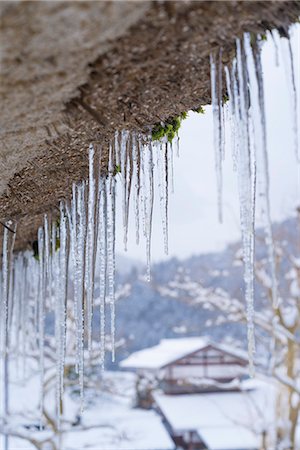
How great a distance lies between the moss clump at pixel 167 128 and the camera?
146cm

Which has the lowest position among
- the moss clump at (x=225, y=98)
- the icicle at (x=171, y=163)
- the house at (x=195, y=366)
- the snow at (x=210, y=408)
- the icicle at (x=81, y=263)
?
the snow at (x=210, y=408)

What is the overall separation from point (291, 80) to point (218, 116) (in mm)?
163

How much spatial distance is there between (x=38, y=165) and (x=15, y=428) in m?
5.99

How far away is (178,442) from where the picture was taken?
11.2 meters

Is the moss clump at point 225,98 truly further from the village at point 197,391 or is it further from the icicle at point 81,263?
the village at point 197,391

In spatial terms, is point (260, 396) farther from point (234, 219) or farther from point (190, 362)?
point (234, 219)

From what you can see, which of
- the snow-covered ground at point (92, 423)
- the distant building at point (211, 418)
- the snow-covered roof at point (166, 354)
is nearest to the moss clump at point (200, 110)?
the snow-covered ground at point (92, 423)

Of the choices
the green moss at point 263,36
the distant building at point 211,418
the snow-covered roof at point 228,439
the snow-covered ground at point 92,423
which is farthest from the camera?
the distant building at point 211,418

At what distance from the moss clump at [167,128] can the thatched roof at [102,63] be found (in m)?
0.08

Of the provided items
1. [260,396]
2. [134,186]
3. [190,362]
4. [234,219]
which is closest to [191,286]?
[234,219]

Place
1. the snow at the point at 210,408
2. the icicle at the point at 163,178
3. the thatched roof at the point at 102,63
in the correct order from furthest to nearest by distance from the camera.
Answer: the snow at the point at 210,408 < the icicle at the point at 163,178 < the thatched roof at the point at 102,63

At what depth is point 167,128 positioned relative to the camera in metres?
1.50

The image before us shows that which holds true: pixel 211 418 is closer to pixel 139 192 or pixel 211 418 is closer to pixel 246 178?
pixel 139 192

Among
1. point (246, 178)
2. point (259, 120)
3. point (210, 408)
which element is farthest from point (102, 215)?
point (210, 408)
